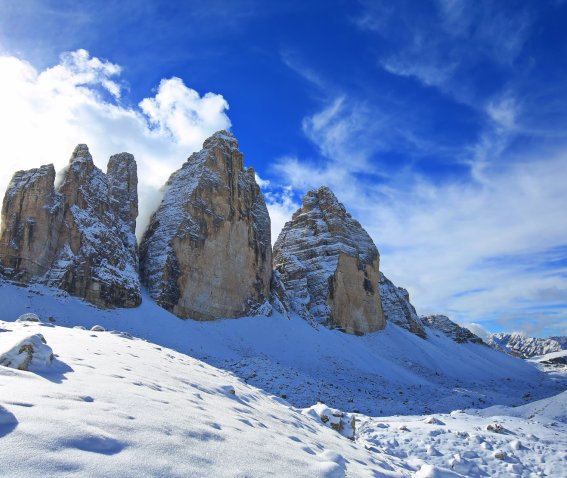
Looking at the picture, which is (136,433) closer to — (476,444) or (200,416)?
(200,416)

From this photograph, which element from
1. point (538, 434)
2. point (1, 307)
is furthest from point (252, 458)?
point (1, 307)

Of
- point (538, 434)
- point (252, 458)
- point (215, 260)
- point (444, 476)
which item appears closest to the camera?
point (252, 458)

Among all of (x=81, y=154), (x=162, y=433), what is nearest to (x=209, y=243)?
(x=81, y=154)

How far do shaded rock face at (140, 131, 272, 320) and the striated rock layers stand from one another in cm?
348

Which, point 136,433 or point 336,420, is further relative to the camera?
point 336,420

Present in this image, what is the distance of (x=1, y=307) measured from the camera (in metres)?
26.1

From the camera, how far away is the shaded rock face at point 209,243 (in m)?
38.1

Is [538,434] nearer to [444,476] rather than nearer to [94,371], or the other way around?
[444,476]

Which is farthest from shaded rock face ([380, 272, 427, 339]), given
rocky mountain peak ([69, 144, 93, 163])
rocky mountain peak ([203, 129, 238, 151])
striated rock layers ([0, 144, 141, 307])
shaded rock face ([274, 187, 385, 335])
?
rocky mountain peak ([69, 144, 93, 163])

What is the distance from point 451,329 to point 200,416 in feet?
329

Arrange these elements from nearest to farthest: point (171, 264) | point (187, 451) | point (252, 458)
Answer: point (187, 451), point (252, 458), point (171, 264)

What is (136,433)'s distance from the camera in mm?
4586

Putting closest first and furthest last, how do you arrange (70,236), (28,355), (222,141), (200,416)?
(200,416) → (28,355) → (70,236) → (222,141)

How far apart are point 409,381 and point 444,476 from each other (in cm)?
3461
